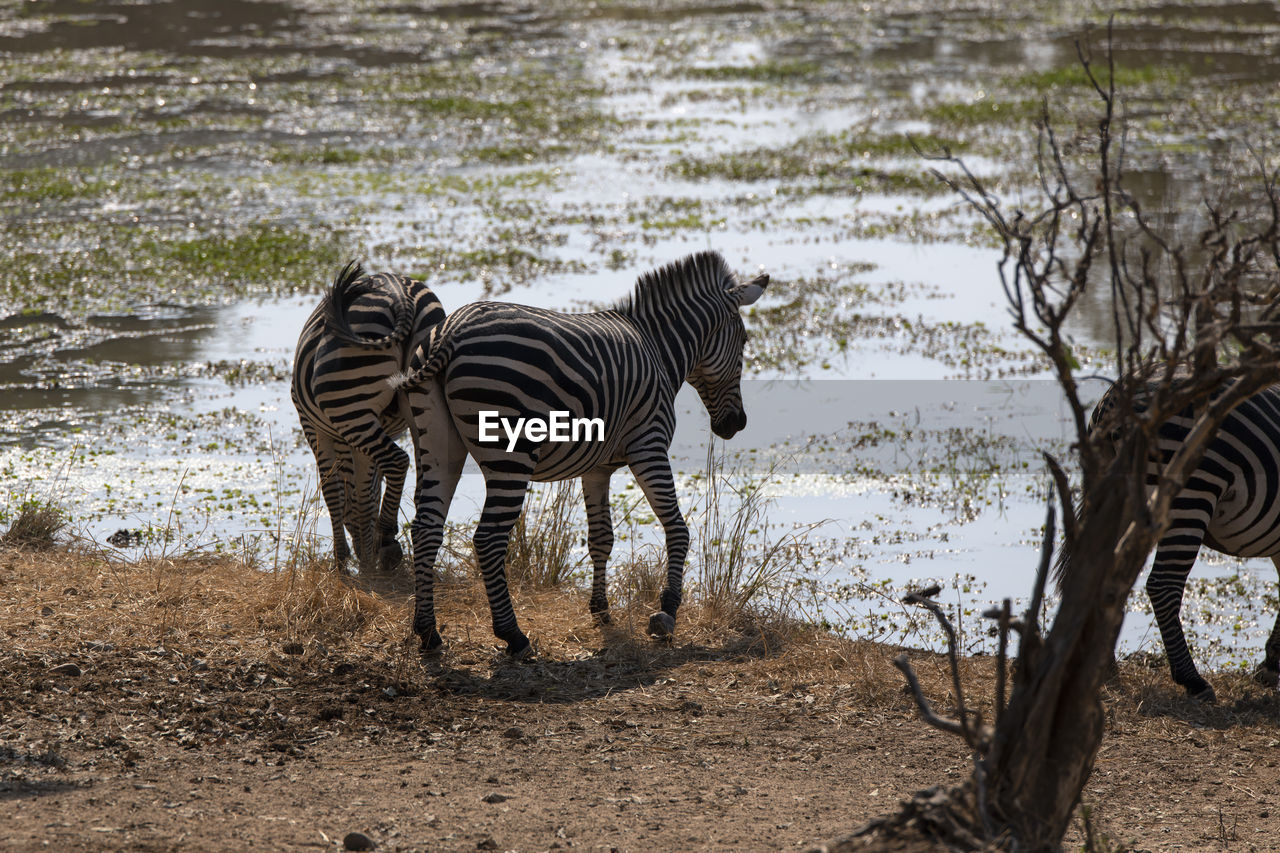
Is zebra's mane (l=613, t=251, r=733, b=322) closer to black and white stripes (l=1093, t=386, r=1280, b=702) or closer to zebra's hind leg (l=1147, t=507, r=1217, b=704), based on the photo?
black and white stripes (l=1093, t=386, r=1280, b=702)

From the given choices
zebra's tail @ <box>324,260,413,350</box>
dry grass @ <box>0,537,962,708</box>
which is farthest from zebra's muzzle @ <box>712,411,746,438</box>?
zebra's tail @ <box>324,260,413,350</box>

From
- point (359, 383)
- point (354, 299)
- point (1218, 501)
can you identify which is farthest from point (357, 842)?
point (1218, 501)

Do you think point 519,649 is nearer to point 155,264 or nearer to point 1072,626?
point 1072,626

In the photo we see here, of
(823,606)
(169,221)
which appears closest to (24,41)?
(169,221)

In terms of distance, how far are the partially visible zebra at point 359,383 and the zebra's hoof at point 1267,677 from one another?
4.96 m

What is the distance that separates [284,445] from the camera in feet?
34.3

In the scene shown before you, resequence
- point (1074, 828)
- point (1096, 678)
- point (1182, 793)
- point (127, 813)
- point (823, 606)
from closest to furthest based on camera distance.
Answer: point (1096, 678) < point (127, 813) < point (1074, 828) < point (1182, 793) < point (823, 606)

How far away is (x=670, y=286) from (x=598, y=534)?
5.25 feet

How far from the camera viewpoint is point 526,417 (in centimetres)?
617

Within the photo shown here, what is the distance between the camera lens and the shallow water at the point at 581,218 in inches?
383

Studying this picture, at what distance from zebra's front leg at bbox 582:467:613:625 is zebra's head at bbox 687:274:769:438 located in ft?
3.54

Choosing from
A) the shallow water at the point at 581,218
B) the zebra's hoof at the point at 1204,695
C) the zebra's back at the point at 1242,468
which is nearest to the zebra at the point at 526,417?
the shallow water at the point at 581,218

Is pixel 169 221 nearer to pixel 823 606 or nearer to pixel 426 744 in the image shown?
pixel 823 606

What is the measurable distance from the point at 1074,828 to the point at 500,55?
28.5m
